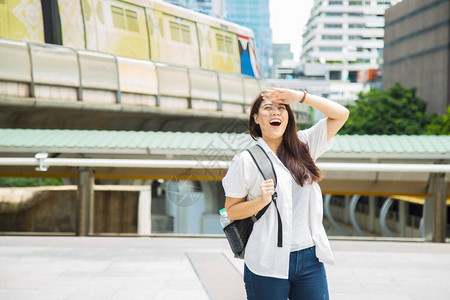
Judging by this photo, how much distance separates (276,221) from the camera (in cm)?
284

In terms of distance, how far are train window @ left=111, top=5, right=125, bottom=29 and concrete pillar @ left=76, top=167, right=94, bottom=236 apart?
19420 millimetres

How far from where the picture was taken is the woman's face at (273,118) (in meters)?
2.94

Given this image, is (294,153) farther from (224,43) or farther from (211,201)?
(224,43)

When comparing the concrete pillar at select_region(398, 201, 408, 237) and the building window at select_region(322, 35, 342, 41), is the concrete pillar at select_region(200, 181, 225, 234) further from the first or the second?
the building window at select_region(322, 35, 342, 41)

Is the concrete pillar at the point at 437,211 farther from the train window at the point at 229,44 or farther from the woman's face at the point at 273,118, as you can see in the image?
the train window at the point at 229,44

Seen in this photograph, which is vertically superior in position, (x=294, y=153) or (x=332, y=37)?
(x=332, y=37)

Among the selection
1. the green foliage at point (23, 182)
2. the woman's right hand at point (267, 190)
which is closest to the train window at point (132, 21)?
the green foliage at point (23, 182)

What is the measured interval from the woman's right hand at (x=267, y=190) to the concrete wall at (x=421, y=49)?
4873 centimetres

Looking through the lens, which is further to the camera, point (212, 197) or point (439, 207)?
point (212, 197)

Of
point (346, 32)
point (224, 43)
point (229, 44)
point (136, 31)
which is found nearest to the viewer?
point (136, 31)

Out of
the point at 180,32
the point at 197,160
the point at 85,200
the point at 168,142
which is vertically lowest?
the point at 85,200

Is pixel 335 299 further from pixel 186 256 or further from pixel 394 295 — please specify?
pixel 186 256

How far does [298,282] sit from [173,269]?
474 centimetres

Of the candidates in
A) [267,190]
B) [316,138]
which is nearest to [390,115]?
[316,138]
